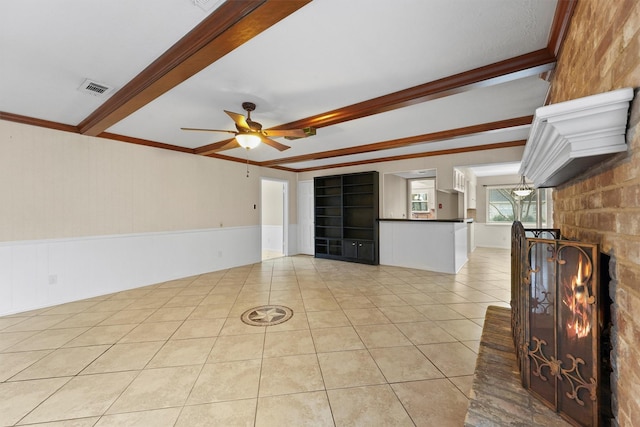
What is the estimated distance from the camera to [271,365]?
6.89 feet

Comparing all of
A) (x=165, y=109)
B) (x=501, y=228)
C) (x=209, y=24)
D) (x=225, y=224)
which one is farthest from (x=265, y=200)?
(x=501, y=228)

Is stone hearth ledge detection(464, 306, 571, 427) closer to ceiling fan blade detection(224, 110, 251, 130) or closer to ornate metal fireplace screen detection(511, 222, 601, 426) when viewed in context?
ornate metal fireplace screen detection(511, 222, 601, 426)

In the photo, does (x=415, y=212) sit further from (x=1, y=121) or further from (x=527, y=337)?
(x=1, y=121)

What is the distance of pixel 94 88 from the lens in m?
2.51

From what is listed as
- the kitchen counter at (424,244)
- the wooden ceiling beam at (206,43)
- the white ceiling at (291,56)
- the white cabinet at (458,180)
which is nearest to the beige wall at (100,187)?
the white ceiling at (291,56)

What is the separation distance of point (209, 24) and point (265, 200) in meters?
6.69

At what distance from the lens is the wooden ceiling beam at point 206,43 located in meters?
1.41

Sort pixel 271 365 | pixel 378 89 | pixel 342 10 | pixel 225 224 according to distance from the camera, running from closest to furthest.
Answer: pixel 342 10 < pixel 271 365 < pixel 378 89 < pixel 225 224

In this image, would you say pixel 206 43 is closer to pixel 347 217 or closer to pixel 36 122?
pixel 36 122

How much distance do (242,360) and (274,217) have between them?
5.87 meters

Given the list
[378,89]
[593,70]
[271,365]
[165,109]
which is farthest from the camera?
[165,109]

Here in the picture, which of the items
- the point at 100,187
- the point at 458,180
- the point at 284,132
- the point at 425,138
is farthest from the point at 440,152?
the point at 100,187

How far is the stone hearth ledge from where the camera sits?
1.11 m

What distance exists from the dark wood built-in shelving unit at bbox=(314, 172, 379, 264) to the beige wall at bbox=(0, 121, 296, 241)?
2332mm
